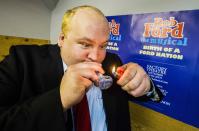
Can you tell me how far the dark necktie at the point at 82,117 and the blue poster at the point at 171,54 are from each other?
0.51 m

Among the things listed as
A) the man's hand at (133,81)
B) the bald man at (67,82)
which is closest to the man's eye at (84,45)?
the bald man at (67,82)

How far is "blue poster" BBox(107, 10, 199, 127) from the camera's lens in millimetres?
1055

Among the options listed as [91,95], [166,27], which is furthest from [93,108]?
[166,27]

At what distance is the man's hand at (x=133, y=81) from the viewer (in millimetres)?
743

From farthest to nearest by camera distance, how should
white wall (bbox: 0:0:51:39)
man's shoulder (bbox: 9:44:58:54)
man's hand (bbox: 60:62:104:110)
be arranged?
white wall (bbox: 0:0:51:39)
man's shoulder (bbox: 9:44:58:54)
man's hand (bbox: 60:62:104:110)

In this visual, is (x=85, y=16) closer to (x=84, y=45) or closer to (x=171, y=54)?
(x=84, y=45)

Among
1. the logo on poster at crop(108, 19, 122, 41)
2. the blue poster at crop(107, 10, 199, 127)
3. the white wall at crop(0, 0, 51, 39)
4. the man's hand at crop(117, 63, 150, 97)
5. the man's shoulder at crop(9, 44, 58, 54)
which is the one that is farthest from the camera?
the white wall at crop(0, 0, 51, 39)

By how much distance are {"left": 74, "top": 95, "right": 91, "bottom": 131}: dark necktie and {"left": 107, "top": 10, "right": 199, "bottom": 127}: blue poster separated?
1.66ft

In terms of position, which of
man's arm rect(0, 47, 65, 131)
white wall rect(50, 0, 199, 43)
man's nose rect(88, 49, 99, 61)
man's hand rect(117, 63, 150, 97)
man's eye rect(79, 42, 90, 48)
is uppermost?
white wall rect(50, 0, 199, 43)

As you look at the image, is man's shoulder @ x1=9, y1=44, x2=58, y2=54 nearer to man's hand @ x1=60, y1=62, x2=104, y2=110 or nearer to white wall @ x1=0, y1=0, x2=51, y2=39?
man's hand @ x1=60, y1=62, x2=104, y2=110

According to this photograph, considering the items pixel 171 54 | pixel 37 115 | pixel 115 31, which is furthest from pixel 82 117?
pixel 115 31

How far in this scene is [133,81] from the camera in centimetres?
75

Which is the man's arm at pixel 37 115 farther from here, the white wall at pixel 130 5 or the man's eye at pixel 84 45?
the white wall at pixel 130 5

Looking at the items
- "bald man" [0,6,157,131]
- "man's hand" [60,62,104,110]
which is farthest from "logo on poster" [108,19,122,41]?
"man's hand" [60,62,104,110]
